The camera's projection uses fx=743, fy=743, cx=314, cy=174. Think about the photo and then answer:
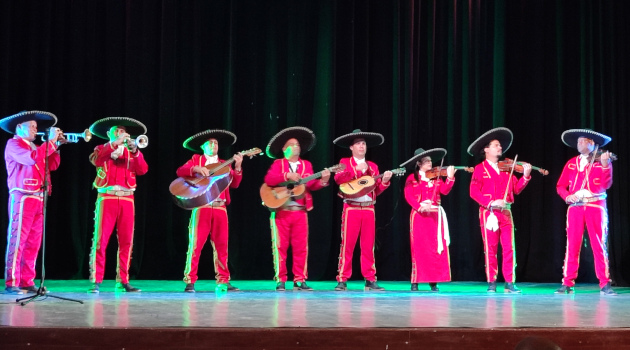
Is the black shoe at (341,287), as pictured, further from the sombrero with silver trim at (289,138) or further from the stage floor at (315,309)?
the sombrero with silver trim at (289,138)

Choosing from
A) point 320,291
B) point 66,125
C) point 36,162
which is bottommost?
point 320,291

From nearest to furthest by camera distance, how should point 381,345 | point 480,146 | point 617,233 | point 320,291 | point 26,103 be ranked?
point 381,345 → point 320,291 → point 480,146 → point 26,103 → point 617,233

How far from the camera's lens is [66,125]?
9.82 meters

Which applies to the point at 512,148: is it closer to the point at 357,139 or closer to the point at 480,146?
the point at 480,146

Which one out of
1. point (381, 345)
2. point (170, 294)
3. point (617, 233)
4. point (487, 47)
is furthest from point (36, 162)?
point (617, 233)

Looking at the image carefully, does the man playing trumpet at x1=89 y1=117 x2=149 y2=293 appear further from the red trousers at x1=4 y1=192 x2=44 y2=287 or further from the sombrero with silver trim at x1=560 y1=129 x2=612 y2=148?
the sombrero with silver trim at x1=560 y1=129 x2=612 y2=148

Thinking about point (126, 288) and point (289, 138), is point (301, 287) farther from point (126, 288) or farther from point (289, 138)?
point (126, 288)

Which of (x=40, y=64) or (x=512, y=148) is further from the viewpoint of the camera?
(x=512, y=148)

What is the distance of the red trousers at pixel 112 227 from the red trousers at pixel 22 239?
596mm

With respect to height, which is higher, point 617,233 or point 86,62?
point 86,62

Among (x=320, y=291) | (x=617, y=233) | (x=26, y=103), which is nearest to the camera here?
(x=320, y=291)

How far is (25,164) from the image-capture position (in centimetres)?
764

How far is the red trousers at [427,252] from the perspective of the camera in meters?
8.71

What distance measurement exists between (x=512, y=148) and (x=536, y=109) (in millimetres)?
650
